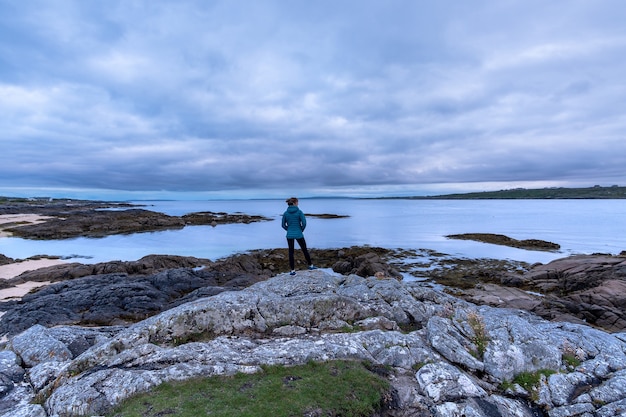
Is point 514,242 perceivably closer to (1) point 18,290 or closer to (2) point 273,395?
(2) point 273,395

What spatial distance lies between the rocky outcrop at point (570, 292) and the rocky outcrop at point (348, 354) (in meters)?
11.5

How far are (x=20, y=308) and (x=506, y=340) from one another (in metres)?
27.5

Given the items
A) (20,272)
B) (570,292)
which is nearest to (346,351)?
(570,292)

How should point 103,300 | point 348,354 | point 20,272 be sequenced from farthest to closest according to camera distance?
point 20,272, point 103,300, point 348,354

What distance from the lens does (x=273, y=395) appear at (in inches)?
334

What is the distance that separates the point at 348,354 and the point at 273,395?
310cm

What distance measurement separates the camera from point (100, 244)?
60531 mm

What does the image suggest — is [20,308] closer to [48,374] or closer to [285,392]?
[48,374]

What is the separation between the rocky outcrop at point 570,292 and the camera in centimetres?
2262

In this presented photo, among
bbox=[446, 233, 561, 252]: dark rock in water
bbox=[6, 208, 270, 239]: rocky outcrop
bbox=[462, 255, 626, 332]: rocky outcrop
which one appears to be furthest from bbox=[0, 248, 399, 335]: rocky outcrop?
bbox=[6, 208, 270, 239]: rocky outcrop

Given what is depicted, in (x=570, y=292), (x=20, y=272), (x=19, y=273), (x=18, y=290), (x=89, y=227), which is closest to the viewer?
(x=18, y=290)

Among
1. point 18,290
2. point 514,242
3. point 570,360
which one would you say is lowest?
point 514,242

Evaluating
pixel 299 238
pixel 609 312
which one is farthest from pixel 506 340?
pixel 609 312

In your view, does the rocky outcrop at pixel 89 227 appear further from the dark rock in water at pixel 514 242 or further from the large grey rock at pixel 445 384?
the large grey rock at pixel 445 384
